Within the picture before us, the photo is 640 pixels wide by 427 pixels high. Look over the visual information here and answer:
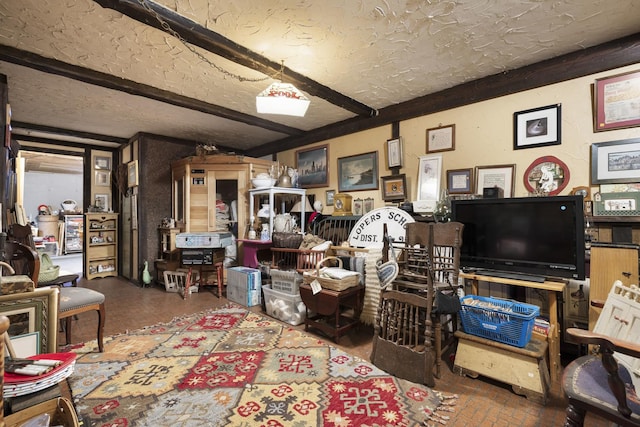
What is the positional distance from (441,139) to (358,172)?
1.22 m

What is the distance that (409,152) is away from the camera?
3670 mm

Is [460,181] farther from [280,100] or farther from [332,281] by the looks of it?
[280,100]

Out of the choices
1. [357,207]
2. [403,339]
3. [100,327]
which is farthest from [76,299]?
[357,207]

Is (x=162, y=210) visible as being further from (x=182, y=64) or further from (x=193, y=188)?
(x=182, y=64)

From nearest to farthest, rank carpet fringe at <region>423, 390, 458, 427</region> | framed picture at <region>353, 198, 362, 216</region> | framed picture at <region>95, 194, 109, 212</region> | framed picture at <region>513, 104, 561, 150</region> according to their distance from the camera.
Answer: carpet fringe at <region>423, 390, 458, 427</region>, framed picture at <region>513, 104, 561, 150</region>, framed picture at <region>353, 198, 362, 216</region>, framed picture at <region>95, 194, 109, 212</region>

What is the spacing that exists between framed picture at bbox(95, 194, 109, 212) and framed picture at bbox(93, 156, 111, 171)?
554 mm

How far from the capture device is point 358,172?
4.21m

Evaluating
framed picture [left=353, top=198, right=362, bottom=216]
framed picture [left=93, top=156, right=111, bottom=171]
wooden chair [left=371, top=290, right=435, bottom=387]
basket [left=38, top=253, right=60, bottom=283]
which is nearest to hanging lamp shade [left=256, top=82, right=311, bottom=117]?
wooden chair [left=371, top=290, right=435, bottom=387]

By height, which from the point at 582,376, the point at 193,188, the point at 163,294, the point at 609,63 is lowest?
the point at 163,294

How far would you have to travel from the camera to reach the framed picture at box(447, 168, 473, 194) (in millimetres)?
3141

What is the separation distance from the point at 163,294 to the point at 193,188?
172cm

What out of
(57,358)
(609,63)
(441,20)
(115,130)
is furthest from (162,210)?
(609,63)

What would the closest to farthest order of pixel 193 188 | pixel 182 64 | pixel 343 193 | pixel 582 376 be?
1. pixel 582 376
2. pixel 182 64
3. pixel 343 193
4. pixel 193 188

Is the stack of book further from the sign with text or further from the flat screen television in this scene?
the flat screen television
